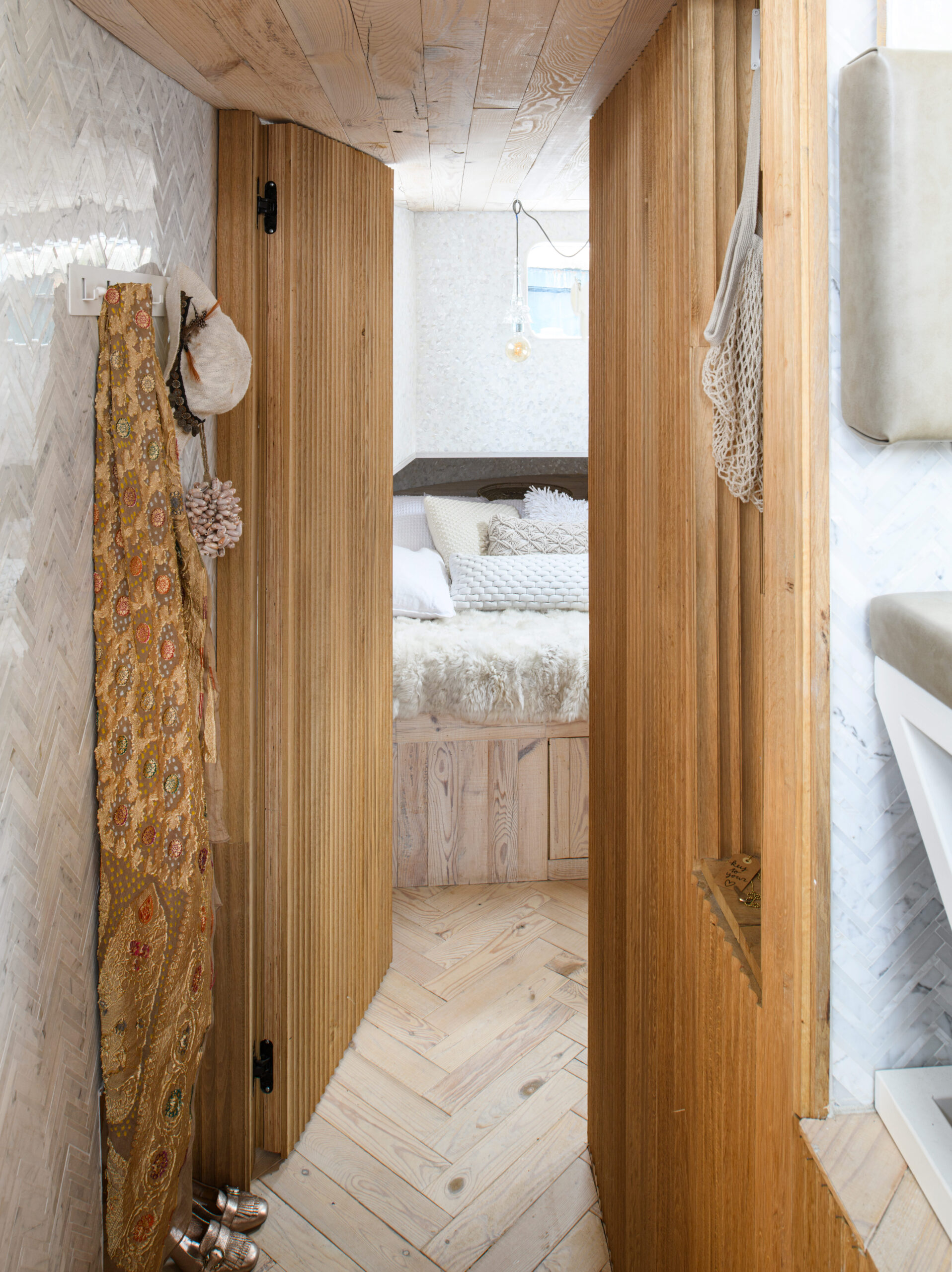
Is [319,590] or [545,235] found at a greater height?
[545,235]

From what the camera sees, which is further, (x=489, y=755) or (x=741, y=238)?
(x=489, y=755)

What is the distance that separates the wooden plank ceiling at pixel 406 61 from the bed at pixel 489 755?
149 centimetres

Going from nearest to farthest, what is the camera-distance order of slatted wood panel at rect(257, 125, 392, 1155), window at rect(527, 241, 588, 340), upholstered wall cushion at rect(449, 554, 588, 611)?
slatted wood panel at rect(257, 125, 392, 1155) → upholstered wall cushion at rect(449, 554, 588, 611) → window at rect(527, 241, 588, 340)

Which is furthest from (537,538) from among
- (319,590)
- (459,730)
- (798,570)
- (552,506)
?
(798,570)

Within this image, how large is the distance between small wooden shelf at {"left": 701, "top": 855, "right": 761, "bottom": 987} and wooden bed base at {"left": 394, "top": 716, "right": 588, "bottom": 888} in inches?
71.0

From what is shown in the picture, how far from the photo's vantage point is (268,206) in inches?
66.8

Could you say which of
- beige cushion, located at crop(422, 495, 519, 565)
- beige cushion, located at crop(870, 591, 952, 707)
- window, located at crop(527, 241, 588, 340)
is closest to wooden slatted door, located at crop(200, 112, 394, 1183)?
beige cushion, located at crop(870, 591, 952, 707)

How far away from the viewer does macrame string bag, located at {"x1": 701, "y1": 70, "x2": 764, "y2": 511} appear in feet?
3.13

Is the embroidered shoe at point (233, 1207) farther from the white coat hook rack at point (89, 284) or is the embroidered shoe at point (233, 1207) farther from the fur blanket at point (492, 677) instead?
the white coat hook rack at point (89, 284)

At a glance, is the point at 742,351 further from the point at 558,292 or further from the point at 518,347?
the point at 558,292

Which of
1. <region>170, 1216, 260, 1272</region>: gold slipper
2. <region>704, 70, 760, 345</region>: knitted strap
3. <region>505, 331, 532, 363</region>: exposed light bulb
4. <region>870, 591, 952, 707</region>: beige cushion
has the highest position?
<region>505, 331, 532, 363</region>: exposed light bulb

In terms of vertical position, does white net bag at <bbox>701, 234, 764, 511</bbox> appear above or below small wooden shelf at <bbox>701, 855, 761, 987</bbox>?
above

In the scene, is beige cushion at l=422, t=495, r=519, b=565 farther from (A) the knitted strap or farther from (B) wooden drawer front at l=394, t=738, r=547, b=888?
(A) the knitted strap

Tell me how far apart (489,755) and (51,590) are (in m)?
1.91
